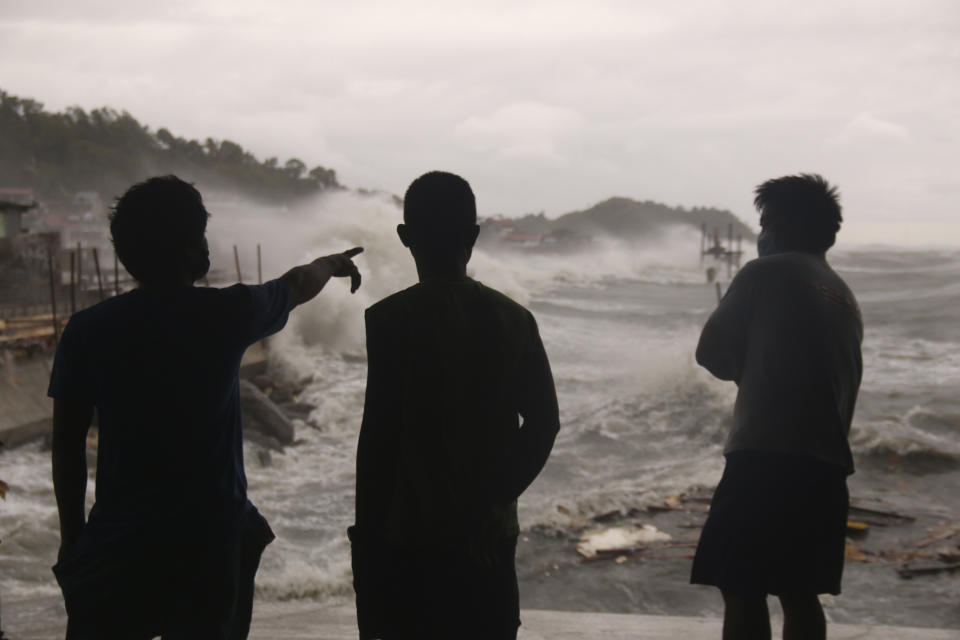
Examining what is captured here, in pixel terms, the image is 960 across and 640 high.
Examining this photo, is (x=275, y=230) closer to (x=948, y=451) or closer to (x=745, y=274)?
(x=948, y=451)

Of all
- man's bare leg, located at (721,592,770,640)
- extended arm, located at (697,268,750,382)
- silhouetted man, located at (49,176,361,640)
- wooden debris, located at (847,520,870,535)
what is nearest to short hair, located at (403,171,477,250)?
silhouetted man, located at (49,176,361,640)

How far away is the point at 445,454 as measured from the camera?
6.28 ft

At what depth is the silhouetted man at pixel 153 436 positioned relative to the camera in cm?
189

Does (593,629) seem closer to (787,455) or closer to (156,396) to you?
(787,455)

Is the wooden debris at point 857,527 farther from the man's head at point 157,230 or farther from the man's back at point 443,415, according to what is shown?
the man's head at point 157,230

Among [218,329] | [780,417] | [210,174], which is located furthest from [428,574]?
[210,174]

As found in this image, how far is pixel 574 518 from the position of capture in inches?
340

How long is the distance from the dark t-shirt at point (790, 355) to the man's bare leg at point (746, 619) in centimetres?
46

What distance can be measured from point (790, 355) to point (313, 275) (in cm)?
143

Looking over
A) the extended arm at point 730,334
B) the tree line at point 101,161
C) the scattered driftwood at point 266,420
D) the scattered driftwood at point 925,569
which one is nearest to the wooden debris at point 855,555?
the scattered driftwood at point 925,569

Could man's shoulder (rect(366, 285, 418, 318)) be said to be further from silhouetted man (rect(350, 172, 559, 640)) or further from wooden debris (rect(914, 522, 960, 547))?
wooden debris (rect(914, 522, 960, 547))

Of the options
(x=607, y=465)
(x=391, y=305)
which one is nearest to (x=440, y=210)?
(x=391, y=305)

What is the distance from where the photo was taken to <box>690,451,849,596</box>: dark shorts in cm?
255

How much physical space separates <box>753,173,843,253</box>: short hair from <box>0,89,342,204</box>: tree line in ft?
203
